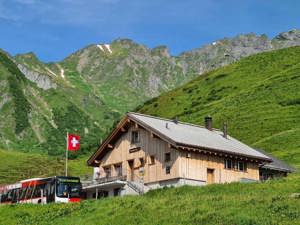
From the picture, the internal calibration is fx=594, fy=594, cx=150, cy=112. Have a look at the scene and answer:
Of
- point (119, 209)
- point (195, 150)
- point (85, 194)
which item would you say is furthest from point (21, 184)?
point (119, 209)

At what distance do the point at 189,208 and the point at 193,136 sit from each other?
80.3 feet

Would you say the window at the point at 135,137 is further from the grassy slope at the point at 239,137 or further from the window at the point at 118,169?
the grassy slope at the point at 239,137

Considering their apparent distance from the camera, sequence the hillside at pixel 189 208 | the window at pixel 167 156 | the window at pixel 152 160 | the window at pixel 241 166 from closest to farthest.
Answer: the hillside at pixel 189 208 < the window at pixel 167 156 < the window at pixel 152 160 < the window at pixel 241 166

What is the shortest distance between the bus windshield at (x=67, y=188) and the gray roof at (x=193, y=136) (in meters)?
8.78

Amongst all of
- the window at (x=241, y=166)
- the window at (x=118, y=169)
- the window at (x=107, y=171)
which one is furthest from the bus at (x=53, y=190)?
the window at (x=241, y=166)

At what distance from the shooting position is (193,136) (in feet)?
193

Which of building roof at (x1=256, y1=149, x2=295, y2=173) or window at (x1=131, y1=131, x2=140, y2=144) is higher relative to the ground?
window at (x1=131, y1=131, x2=140, y2=144)

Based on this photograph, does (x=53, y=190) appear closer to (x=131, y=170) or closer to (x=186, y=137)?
(x=131, y=170)

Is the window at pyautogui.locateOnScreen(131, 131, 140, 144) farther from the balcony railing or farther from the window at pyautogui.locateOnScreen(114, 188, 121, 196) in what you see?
the window at pyautogui.locateOnScreen(114, 188, 121, 196)

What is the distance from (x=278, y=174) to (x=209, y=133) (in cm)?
1076

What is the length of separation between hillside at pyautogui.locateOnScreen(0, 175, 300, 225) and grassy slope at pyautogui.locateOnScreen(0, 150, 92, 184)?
234ft

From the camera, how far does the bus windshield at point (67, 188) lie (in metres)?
58.0

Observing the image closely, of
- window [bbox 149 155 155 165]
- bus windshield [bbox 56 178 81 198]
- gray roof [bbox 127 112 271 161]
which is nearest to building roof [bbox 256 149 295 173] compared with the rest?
gray roof [bbox 127 112 271 161]

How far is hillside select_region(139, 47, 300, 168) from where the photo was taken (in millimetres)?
104350
